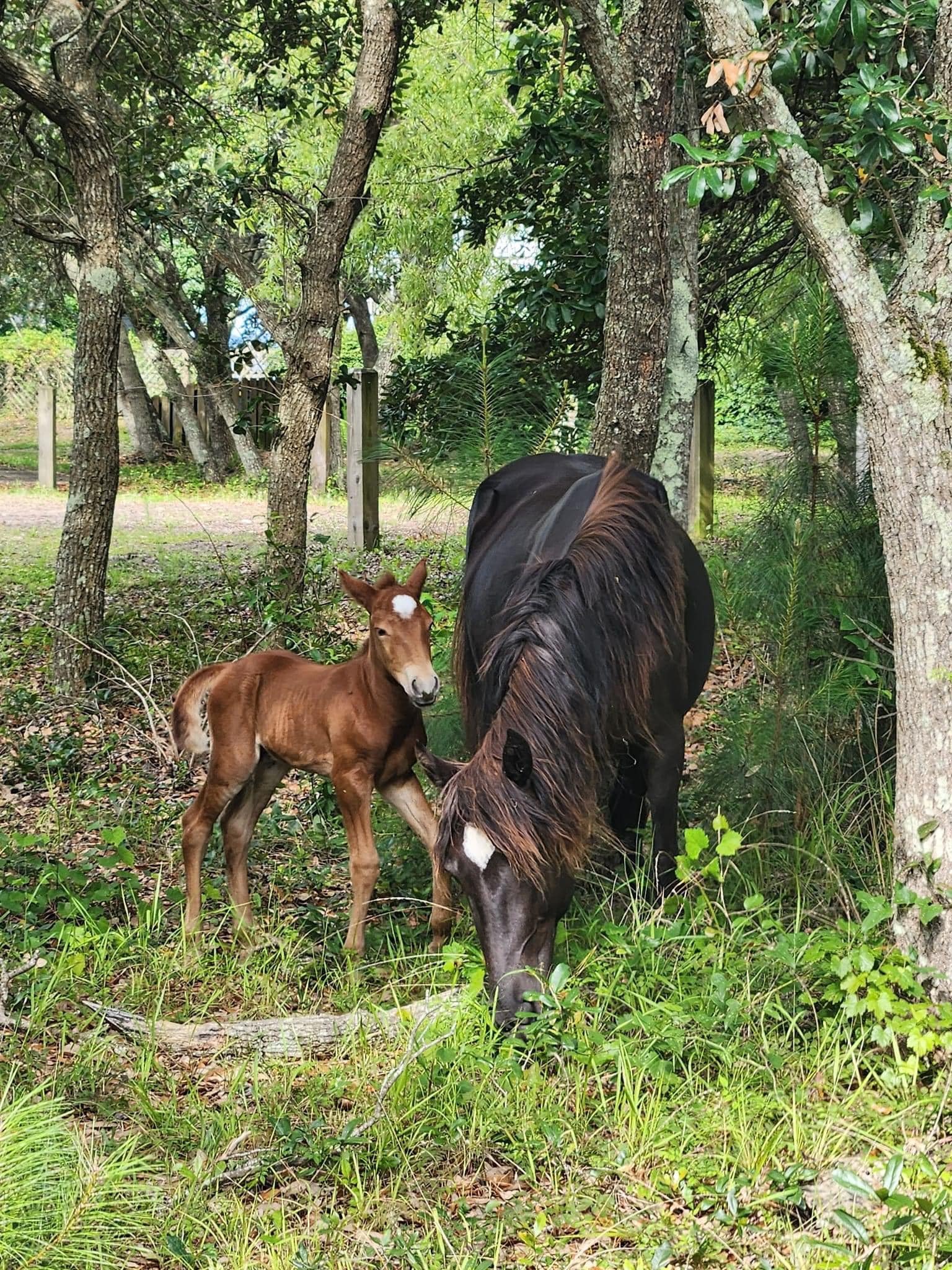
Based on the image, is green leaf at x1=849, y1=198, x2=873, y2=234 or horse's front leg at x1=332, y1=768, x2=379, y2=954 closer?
green leaf at x1=849, y1=198, x2=873, y2=234

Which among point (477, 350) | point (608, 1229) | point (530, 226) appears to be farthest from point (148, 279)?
point (608, 1229)

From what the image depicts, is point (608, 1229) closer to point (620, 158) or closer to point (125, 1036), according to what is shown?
point (125, 1036)

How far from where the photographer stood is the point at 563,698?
158 inches

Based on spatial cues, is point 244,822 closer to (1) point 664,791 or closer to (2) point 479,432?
A: (1) point 664,791

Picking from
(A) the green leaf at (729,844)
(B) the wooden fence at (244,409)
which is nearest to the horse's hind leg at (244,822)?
(A) the green leaf at (729,844)

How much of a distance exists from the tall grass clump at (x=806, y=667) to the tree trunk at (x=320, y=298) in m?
3.49

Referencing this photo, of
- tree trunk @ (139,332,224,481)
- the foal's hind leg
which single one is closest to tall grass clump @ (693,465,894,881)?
the foal's hind leg

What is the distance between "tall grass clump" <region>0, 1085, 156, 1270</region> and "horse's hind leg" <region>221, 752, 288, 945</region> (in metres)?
2.04

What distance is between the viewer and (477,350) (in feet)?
24.0

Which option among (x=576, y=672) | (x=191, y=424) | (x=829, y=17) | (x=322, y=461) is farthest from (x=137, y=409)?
(x=829, y=17)

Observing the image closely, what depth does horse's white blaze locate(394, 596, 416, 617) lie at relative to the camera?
15.8 ft

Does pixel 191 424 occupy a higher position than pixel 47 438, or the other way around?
pixel 191 424

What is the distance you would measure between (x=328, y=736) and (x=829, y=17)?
3231 millimetres

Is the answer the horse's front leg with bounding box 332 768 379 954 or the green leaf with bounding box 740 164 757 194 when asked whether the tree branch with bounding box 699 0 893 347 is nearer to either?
the green leaf with bounding box 740 164 757 194
